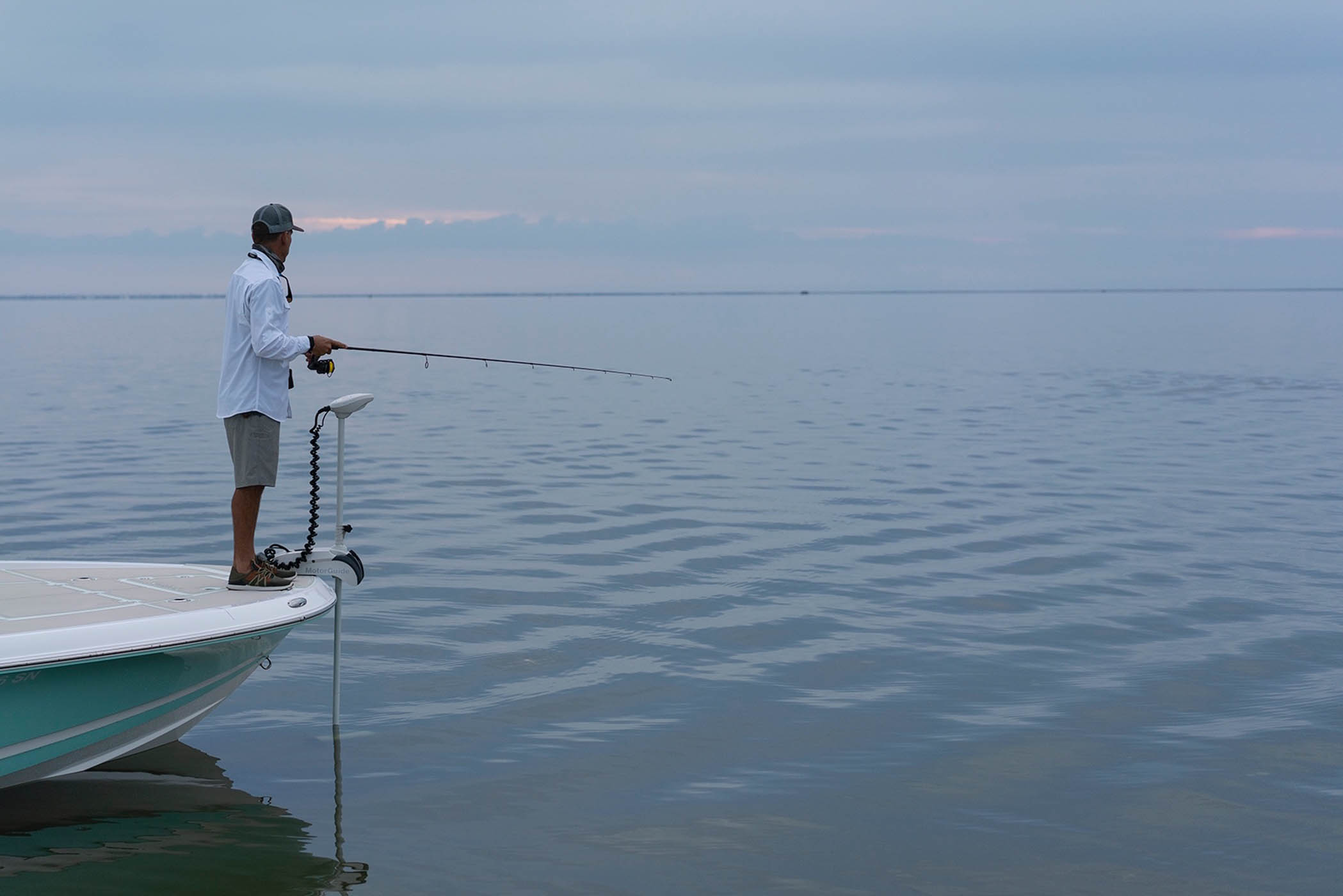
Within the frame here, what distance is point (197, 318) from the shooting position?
9781cm

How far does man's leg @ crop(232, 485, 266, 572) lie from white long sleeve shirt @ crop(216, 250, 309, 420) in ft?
1.19

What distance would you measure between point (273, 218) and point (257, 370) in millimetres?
706

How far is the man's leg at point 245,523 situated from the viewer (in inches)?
233

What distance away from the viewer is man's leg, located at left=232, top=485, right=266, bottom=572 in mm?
5910

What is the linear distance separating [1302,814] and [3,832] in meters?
5.55

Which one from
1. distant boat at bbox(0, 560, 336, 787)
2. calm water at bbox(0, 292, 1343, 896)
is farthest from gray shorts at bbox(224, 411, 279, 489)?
calm water at bbox(0, 292, 1343, 896)

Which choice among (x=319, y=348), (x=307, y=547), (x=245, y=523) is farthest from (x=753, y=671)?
(x=319, y=348)

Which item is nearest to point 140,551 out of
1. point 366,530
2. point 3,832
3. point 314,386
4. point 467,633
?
point 366,530

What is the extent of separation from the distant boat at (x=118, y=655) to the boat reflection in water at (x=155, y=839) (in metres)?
0.23

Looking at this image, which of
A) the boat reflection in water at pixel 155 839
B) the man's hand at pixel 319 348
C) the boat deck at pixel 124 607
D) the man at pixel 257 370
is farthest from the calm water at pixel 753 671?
the man's hand at pixel 319 348

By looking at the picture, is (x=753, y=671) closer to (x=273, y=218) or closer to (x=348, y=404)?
(x=348, y=404)

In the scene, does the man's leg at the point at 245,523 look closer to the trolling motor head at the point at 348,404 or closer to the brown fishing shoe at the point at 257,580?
the brown fishing shoe at the point at 257,580

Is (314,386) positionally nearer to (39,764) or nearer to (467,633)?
(467,633)

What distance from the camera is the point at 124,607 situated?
556 cm
